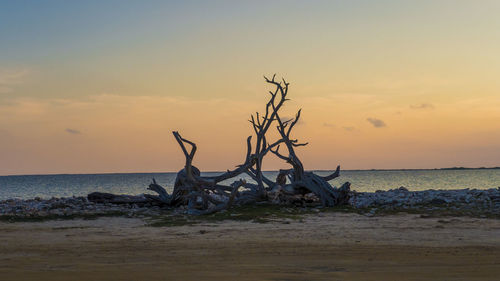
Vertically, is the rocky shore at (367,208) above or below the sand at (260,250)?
above

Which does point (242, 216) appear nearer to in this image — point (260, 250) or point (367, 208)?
point (367, 208)

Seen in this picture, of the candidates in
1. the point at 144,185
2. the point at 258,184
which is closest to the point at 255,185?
the point at 258,184

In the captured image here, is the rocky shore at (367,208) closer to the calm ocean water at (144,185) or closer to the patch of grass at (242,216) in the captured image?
the patch of grass at (242,216)

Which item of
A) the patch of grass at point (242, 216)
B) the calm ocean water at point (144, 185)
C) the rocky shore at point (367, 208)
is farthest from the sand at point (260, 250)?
the calm ocean water at point (144, 185)

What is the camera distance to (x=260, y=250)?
922 centimetres

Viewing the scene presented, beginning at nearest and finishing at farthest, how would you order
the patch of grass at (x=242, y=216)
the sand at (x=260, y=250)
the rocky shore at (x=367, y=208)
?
the sand at (x=260, y=250)
the patch of grass at (x=242, y=216)
the rocky shore at (x=367, y=208)

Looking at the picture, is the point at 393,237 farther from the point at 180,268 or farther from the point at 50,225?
the point at 50,225

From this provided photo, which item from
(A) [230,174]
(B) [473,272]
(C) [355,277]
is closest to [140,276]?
(C) [355,277]

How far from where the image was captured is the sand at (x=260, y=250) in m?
6.86

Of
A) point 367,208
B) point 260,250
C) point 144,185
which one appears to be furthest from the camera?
point 144,185

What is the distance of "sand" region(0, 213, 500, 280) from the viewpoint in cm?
686

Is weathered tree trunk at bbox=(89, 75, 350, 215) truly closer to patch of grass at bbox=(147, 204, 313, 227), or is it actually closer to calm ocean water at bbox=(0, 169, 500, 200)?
patch of grass at bbox=(147, 204, 313, 227)

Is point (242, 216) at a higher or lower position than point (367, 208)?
lower

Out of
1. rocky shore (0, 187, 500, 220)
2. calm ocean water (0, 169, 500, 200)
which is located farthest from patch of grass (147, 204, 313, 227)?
calm ocean water (0, 169, 500, 200)
